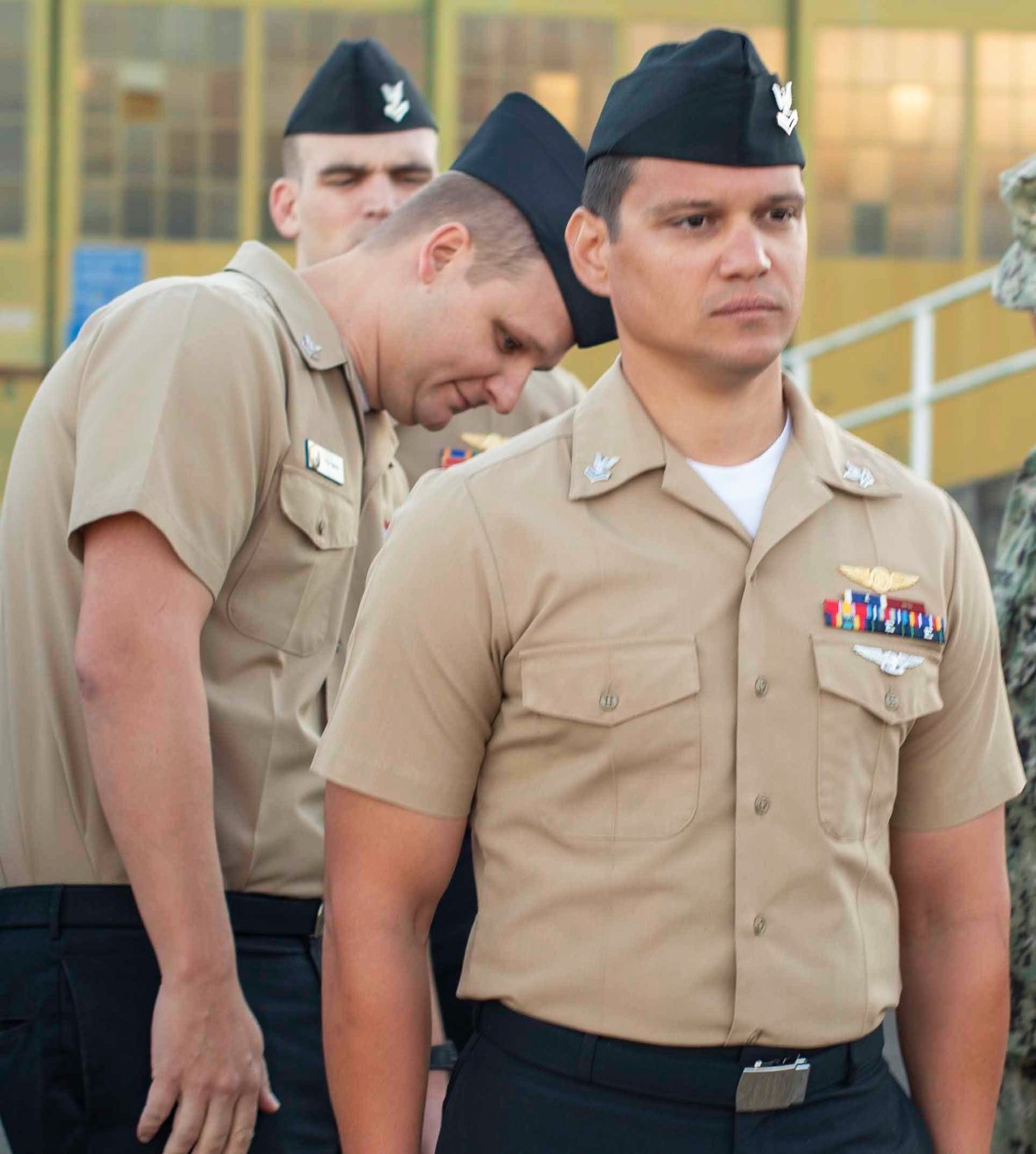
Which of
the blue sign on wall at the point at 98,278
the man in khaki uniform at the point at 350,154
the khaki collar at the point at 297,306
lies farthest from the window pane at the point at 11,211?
the khaki collar at the point at 297,306

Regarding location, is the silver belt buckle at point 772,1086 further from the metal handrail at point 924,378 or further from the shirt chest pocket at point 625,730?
the metal handrail at point 924,378

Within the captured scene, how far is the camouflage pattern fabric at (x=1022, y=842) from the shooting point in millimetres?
2896

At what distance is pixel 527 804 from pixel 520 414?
174 cm

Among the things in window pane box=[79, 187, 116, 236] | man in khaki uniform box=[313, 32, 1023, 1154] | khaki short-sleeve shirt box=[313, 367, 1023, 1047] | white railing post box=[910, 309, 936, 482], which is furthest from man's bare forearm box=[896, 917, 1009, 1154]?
window pane box=[79, 187, 116, 236]

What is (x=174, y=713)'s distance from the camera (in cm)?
246

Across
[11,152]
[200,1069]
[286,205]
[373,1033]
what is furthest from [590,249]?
[11,152]

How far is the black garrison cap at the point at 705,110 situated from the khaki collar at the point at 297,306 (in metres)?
0.58

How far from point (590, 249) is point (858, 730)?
26.7 inches

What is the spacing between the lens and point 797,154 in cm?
235

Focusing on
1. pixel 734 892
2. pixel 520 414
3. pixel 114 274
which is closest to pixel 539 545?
pixel 734 892

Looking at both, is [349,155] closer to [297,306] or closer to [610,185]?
[297,306]

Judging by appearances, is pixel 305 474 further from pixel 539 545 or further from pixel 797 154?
pixel 797 154

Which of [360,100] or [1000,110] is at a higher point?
[1000,110]

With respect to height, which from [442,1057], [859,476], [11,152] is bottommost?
[442,1057]
